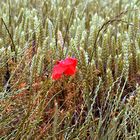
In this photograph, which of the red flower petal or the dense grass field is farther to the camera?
the red flower petal

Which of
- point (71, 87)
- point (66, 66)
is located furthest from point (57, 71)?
point (71, 87)

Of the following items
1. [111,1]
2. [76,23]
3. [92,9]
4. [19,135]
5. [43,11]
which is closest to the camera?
[19,135]

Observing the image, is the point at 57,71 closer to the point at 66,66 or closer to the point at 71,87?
the point at 66,66

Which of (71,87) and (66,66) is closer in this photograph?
(66,66)

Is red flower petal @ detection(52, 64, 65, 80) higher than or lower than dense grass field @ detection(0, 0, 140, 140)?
higher

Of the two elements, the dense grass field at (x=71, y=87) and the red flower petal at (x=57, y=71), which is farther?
the red flower petal at (x=57, y=71)

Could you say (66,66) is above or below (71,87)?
above

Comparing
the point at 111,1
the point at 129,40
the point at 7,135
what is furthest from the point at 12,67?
the point at 111,1

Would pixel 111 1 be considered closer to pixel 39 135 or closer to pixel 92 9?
pixel 92 9
